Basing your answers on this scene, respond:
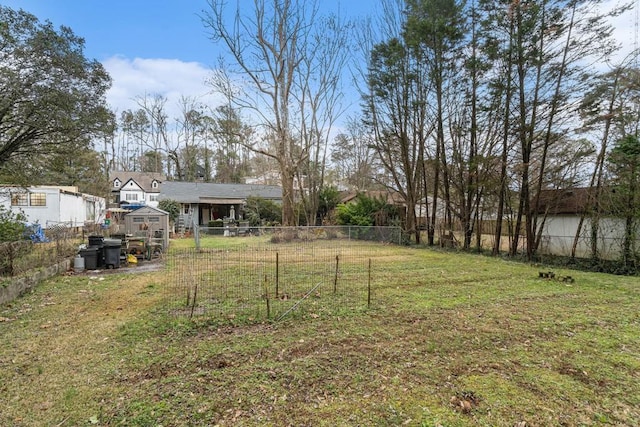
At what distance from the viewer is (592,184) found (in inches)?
417

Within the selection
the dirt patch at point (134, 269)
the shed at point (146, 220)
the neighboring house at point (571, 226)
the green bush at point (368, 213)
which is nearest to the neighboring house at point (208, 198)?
the green bush at point (368, 213)

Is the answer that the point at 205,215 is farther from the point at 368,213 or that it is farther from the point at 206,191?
the point at 368,213

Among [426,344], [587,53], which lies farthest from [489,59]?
[426,344]

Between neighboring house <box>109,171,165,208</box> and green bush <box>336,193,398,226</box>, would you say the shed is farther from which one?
neighboring house <box>109,171,165,208</box>

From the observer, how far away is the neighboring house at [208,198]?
971 inches

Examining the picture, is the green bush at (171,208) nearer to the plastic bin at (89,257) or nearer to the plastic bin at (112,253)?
the plastic bin at (112,253)

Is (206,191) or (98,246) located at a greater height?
(206,191)

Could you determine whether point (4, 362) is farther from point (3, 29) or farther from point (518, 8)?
point (518, 8)

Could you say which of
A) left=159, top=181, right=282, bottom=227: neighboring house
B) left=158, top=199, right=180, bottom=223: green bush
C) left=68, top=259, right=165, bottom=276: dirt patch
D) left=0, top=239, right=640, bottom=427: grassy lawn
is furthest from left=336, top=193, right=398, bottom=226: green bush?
left=0, top=239, right=640, bottom=427: grassy lawn

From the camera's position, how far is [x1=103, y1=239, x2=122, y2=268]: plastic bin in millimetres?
9008

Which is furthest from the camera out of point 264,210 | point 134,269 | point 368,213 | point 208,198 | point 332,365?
point 208,198

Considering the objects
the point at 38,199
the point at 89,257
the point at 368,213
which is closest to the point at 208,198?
the point at 38,199

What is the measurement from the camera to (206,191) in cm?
2641

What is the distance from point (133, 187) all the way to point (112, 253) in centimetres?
3338
